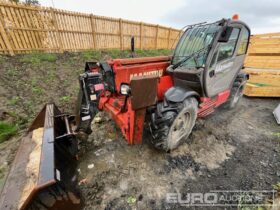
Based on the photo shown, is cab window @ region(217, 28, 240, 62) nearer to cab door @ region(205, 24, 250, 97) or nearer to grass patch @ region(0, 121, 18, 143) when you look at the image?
cab door @ region(205, 24, 250, 97)

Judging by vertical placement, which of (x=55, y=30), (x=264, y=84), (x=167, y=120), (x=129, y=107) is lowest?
(x=264, y=84)

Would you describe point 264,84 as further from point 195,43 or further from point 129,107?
point 129,107

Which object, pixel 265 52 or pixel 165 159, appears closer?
pixel 165 159

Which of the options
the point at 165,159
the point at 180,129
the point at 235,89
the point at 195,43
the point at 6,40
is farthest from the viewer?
the point at 6,40

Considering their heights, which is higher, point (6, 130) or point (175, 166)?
point (6, 130)

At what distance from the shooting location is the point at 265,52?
6.08 m

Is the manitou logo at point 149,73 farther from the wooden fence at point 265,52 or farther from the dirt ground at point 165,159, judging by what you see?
the wooden fence at point 265,52

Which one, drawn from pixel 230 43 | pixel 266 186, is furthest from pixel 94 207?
pixel 230 43

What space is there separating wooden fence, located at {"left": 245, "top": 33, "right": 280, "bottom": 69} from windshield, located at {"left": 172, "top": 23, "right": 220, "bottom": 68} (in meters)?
4.41

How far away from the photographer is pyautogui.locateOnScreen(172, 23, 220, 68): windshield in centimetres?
294

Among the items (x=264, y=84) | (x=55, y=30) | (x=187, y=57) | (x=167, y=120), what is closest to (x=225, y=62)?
(x=187, y=57)

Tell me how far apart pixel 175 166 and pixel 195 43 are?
2.45 metres

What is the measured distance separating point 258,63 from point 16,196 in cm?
803

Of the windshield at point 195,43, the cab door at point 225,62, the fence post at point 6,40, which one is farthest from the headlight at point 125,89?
the fence post at point 6,40
